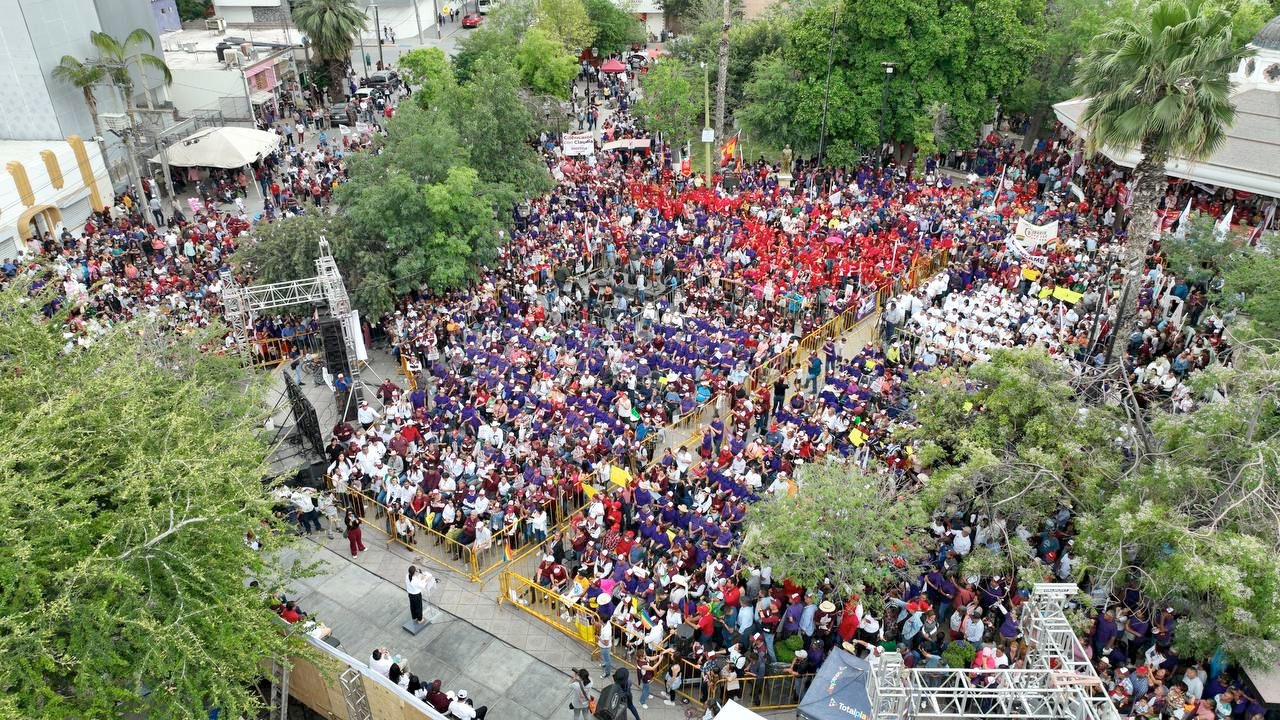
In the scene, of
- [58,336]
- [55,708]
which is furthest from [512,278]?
[55,708]

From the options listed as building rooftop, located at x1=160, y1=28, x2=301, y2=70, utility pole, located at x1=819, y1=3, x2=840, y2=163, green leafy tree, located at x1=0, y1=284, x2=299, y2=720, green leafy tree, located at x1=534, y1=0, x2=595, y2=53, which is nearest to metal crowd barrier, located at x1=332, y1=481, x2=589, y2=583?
green leafy tree, located at x1=0, y1=284, x2=299, y2=720

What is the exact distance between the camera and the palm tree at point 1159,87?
17391 mm

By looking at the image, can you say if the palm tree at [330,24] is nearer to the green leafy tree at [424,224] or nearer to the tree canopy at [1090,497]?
the green leafy tree at [424,224]

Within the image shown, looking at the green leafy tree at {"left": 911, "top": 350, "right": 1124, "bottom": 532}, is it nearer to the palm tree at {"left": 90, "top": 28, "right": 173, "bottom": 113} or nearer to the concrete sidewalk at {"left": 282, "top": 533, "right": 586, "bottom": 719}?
the concrete sidewalk at {"left": 282, "top": 533, "right": 586, "bottom": 719}

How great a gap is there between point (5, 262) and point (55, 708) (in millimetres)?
23940

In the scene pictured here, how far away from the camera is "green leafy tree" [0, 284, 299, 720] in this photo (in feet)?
34.4

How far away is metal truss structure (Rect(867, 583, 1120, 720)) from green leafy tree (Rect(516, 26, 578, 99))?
37.8 meters

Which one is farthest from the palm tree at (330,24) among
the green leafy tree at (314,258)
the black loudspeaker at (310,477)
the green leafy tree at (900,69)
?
the black loudspeaker at (310,477)

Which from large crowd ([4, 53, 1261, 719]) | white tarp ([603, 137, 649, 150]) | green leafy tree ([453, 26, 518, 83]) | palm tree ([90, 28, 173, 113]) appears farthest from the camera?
green leafy tree ([453, 26, 518, 83])

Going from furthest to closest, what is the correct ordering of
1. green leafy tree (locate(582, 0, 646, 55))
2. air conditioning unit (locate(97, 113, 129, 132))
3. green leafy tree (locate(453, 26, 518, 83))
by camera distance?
1. green leafy tree (locate(582, 0, 646, 55))
2. green leafy tree (locate(453, 26, 518, 83))
3. air conditioning unit (locate(97, 113, 129, 132))

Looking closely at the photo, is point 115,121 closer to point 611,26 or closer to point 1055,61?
point 611,26

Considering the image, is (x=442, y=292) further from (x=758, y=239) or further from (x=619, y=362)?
(x=758, y=239)

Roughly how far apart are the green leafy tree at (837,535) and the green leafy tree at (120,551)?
7.53 m

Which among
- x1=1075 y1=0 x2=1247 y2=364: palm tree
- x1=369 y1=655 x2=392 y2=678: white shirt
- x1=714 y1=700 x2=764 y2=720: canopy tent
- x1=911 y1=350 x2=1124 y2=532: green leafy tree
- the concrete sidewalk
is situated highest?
x1=1075 y1=0 x2=1247 y2=364: palm tree
